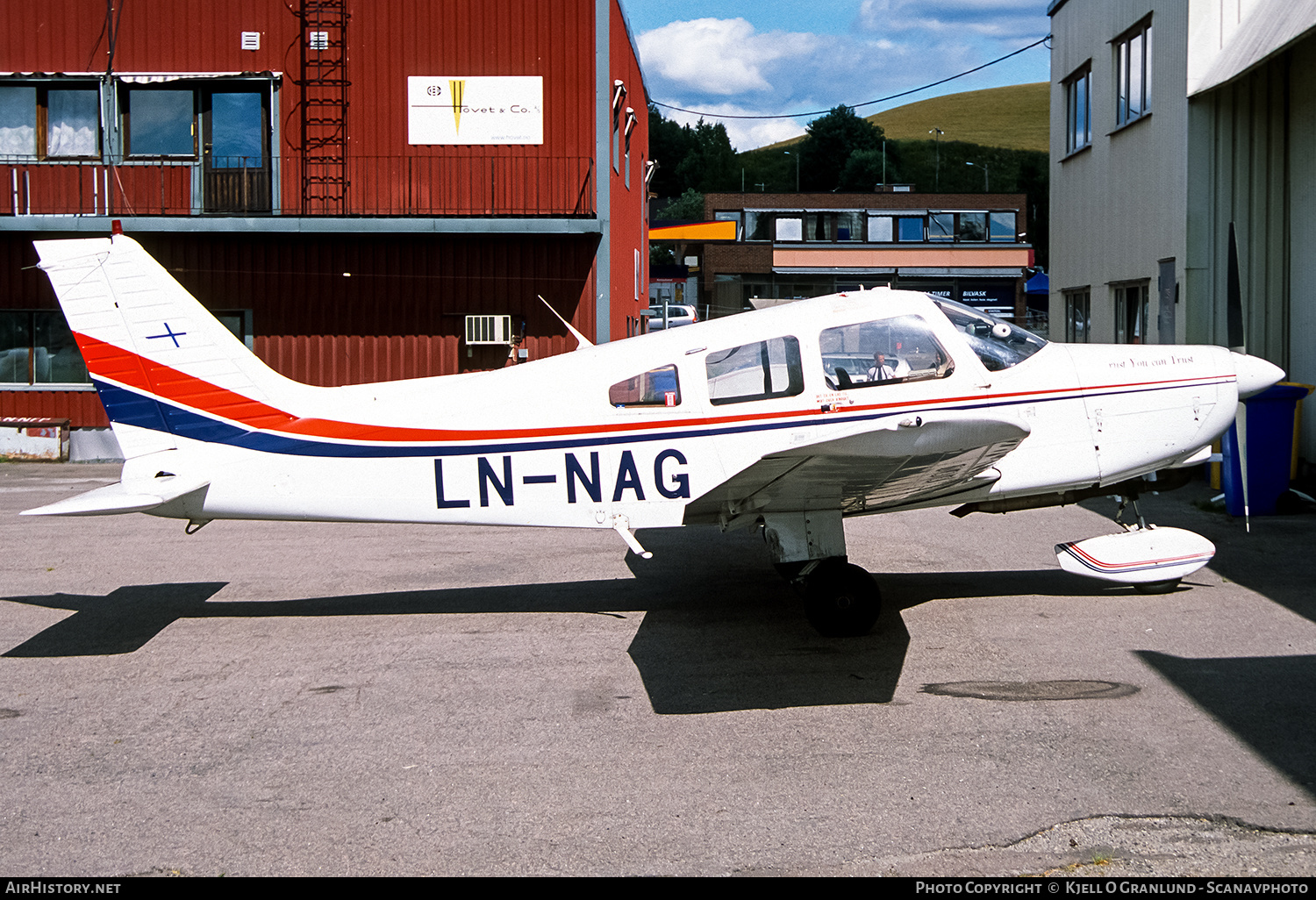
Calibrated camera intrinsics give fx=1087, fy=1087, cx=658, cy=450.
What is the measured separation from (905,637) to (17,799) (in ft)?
16.4

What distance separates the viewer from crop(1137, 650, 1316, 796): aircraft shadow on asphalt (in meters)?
4.99

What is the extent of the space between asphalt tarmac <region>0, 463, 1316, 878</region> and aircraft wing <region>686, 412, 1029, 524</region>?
34.6 inches

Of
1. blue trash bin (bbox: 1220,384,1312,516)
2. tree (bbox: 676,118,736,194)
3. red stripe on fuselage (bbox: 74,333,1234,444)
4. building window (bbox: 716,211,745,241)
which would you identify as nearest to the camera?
red stripe on fuselage (bbox: 74,333,1234,444)

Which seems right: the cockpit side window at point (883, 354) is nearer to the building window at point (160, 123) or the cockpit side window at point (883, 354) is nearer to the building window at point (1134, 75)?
the building window at point (1134, 75)

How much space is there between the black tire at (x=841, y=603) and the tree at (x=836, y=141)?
379 feet

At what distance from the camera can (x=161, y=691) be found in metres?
6.25

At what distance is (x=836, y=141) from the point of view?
12050 cm

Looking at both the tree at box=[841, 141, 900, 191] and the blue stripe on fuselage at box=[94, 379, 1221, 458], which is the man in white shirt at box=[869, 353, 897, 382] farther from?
the tree at box=[841, 141, 900, 191]

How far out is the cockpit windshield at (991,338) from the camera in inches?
284

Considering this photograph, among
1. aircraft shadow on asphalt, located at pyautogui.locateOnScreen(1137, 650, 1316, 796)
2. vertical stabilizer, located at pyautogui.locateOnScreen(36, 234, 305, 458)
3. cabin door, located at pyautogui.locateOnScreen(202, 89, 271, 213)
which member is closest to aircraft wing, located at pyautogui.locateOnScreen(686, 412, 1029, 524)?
aircraft shadow on asphalt, located at pyautogui.locateOnScreen(1137, 650, 1316, 796)

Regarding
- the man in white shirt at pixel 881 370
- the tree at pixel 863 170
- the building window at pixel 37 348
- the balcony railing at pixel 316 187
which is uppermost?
the tree at pixel 863 170

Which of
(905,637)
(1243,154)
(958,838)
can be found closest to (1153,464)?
(905,637)

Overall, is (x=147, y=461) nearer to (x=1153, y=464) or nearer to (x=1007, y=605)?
(x=1007, y=605)

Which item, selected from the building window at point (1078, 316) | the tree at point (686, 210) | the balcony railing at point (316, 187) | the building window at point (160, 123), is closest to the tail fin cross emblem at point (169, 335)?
the balcony railing at point (316, 187)
